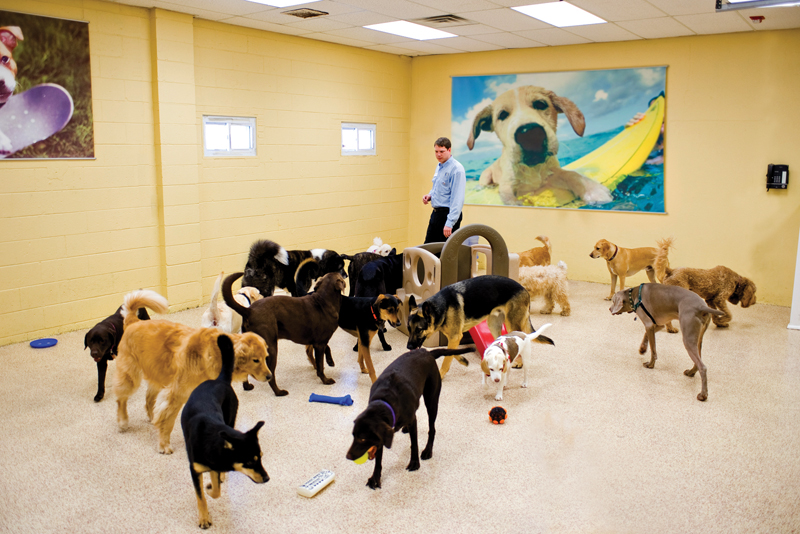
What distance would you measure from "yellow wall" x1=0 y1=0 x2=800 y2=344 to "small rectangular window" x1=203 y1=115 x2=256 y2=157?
0.10m

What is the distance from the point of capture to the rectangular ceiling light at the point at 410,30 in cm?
644

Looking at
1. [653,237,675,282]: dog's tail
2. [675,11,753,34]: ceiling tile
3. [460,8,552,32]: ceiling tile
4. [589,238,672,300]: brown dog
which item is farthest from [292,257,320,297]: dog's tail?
[675,11,753,34]: ceiling tile

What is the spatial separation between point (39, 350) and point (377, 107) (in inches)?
201

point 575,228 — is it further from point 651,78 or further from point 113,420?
point 113,420

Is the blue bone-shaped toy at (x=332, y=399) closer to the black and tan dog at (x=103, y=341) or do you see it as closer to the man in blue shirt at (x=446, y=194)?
the black and tan dog at (x=103, y=341)

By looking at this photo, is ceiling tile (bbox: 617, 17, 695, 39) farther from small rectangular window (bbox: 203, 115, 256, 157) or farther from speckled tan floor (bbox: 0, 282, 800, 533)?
small rectangular window (bbox: 203, 115, 256, 157)

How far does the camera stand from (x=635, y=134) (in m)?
7.15

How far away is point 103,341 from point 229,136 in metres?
3.34

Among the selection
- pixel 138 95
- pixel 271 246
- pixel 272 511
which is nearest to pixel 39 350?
pixel 271 246

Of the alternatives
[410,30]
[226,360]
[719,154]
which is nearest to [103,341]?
[226,360]

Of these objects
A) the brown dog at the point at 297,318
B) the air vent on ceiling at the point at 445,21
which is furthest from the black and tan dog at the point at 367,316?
the air vent on ceiling at the point at 445,21

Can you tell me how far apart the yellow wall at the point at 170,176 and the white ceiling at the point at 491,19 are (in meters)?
0.32

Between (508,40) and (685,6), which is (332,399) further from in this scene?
(508,40)

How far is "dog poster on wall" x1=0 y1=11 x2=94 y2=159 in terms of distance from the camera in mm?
4797
